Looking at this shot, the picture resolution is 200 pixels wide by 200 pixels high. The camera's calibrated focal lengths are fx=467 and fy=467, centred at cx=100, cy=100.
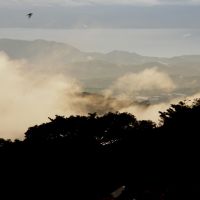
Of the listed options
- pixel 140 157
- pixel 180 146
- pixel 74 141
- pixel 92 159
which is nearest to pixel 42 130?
pixel 74 141

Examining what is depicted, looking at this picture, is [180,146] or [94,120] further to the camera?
[94,120]

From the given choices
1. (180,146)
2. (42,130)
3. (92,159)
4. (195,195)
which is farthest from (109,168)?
(42,130)

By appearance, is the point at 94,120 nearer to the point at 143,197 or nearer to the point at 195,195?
the point at 143,197

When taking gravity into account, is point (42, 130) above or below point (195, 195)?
above

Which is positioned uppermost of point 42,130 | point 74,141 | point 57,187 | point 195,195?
point 42,130

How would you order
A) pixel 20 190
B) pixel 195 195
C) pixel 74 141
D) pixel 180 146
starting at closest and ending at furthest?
pixel 195 195 < pixel 180 146 < pixel 20 190 < pixel 74 141

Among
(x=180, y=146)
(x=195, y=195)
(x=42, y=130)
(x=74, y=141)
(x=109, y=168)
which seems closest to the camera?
(x=195, y=195)
